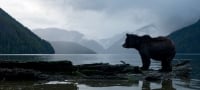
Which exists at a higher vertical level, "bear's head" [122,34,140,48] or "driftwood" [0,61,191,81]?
"bear's head" [122,34,140,48]

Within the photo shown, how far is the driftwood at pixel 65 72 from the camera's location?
24.5 metres

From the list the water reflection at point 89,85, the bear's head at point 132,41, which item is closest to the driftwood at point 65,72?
the water reflection at point 89,85

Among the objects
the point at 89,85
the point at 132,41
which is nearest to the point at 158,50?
the point at 132,41

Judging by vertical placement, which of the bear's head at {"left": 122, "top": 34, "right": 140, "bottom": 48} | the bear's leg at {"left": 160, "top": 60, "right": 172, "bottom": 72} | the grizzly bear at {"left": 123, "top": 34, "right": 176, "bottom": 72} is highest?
the bear's head at {"left": 122, "top": 34, "right": 140, "bottom": 48}

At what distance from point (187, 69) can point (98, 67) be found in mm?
10038

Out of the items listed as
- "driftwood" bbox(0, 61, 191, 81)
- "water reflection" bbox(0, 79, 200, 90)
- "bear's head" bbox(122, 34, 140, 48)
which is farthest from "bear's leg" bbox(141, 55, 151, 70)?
"water reflection" bbox(0, 79, 200, 90)

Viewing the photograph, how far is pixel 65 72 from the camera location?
27.4 meters

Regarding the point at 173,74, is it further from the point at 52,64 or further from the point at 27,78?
the point at 27,78

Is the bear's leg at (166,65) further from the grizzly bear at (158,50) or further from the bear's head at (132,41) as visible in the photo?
the bear's head at (132,41)

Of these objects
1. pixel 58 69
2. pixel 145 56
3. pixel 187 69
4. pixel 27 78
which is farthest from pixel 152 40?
pixel 27 78

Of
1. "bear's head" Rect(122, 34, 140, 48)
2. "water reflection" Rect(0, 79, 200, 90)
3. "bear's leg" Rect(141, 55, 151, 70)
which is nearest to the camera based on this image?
"water reflection" Rect(0, 79, 200, 90)

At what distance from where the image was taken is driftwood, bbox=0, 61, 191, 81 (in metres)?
24.5

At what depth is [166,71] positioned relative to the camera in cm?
3231

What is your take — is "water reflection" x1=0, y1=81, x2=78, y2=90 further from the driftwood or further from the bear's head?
the bear's head
